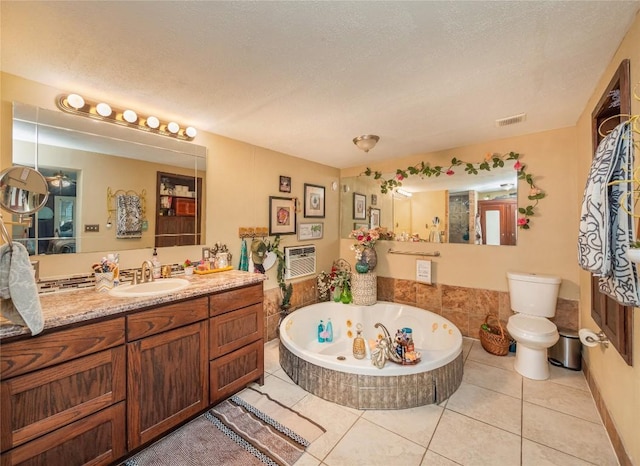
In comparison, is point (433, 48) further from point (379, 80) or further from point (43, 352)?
point (43, 352)

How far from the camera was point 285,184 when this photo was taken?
10.9ft

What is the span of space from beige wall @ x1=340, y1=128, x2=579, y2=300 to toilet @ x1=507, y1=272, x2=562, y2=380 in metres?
0.18

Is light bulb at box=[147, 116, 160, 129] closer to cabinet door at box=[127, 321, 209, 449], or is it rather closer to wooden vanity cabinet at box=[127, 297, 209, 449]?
wooden vanity cabinet at box=[127, 297, 209, 449]

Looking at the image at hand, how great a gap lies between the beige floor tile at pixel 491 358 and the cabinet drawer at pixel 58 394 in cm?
292

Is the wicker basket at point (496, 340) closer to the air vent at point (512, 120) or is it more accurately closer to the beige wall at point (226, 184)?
the air vent at point (512, 120)

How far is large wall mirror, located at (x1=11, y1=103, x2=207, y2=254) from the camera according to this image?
5.49 ft

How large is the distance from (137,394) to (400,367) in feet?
5.63

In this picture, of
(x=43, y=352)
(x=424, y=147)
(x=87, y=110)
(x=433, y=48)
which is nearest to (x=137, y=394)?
(x=43, y=352)

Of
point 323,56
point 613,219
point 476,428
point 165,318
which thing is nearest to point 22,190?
point 165,318

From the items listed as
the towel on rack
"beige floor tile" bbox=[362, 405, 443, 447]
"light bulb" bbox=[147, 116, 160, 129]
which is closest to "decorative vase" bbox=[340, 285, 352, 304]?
"beige floor tile" bbox=[362, 405, 443, 447]

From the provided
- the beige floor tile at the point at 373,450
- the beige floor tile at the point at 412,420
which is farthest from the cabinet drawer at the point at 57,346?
the beige floor tile at the point at 412,420

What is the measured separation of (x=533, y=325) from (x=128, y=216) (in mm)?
3520

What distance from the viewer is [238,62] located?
1490mm

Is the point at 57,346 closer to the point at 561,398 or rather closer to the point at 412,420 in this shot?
the point at 412,420
